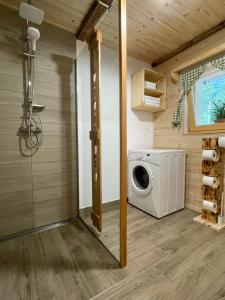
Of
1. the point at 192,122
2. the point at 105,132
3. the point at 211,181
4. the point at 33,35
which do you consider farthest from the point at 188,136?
the point at 33,35

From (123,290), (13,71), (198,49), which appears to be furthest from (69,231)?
(198,49)

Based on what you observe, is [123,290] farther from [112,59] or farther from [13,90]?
[112,59]

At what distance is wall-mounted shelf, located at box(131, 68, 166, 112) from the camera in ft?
7.71

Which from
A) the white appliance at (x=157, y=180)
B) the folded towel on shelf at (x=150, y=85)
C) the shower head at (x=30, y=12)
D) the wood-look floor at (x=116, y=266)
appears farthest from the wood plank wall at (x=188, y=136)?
the shower head at (x=30, y=12)

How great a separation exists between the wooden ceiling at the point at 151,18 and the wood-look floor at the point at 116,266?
216cm

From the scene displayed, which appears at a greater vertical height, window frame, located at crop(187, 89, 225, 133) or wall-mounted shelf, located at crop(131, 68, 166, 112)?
wall-mounted shelf, located at crop(131, 68, 166, 112)

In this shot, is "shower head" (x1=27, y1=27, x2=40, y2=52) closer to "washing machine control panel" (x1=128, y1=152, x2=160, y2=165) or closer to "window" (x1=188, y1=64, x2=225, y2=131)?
"washing machine control panel" (x1=128, y1=152, x2=160, y2=165)

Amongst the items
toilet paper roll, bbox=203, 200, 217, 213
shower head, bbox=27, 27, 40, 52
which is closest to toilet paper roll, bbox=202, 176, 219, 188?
toilet paper roll, bbox=203, 200, 217, 213

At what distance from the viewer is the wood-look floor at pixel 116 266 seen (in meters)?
1.06

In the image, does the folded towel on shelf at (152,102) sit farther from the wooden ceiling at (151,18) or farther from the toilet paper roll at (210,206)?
the toilet paper roll at (210,206)

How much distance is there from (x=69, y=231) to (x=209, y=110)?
2.28 meters

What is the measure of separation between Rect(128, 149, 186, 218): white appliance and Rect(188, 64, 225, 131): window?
47 cm

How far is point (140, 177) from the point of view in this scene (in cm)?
236

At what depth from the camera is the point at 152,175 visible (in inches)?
79.0
